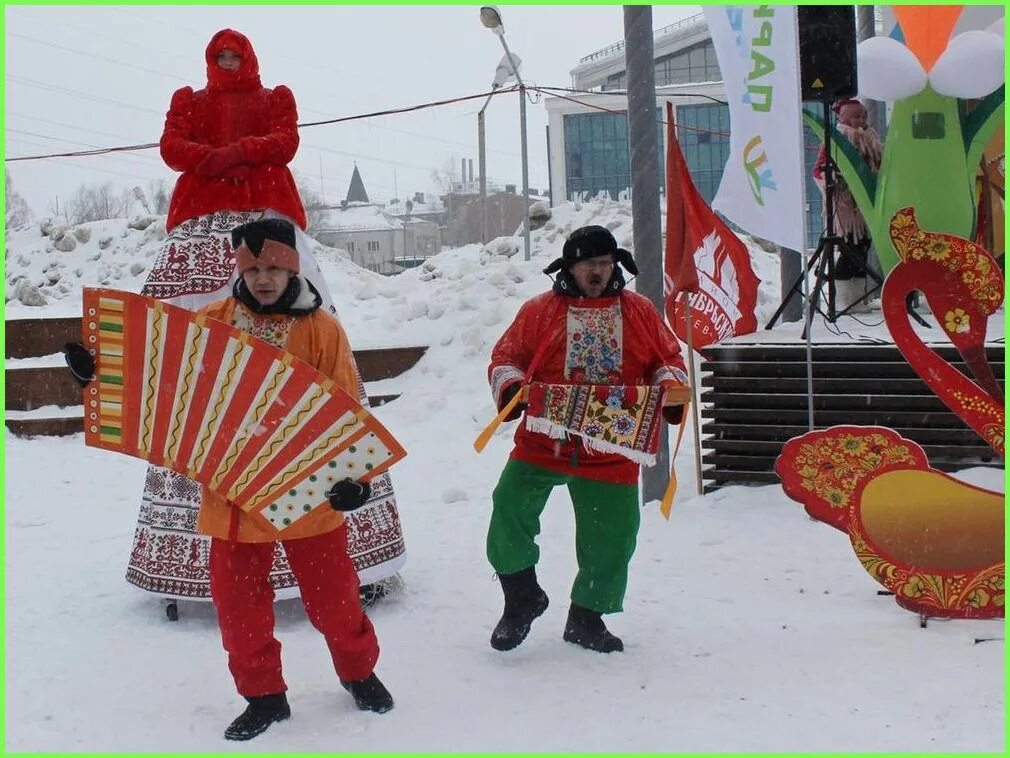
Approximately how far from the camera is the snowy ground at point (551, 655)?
3.35 m

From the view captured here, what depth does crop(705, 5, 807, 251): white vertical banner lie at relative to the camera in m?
5.39

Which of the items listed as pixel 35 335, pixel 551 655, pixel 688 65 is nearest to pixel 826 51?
pixel 551 655

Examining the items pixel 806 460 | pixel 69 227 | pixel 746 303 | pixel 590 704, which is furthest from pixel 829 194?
pixel 69 227

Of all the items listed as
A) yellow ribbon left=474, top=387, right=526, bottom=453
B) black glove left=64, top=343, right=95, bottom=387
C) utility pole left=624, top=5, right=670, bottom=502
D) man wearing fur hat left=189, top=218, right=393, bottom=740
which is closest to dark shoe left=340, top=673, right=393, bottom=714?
man wearing fur hat left=189, top=218, right=393, bottom=740

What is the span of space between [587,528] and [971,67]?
492 centimetres

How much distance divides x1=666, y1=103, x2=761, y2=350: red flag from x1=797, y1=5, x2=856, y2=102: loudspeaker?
1155mm

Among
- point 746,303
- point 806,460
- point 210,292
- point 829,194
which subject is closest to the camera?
point 806,460

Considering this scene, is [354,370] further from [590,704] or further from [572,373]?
[590,704]

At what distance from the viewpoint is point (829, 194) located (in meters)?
7.61

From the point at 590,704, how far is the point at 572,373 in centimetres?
117

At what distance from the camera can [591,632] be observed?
161 inches

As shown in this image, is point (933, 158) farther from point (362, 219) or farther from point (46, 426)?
point (362, 219)

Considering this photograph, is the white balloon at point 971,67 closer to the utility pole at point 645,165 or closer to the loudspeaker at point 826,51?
the loudspeaker at point 826,51

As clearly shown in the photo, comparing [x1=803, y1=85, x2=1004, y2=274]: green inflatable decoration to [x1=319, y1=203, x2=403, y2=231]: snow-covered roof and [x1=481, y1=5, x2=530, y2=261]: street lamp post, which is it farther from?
[x1=319, y1=203, x2=403, y2=231]: snow-covered roof
